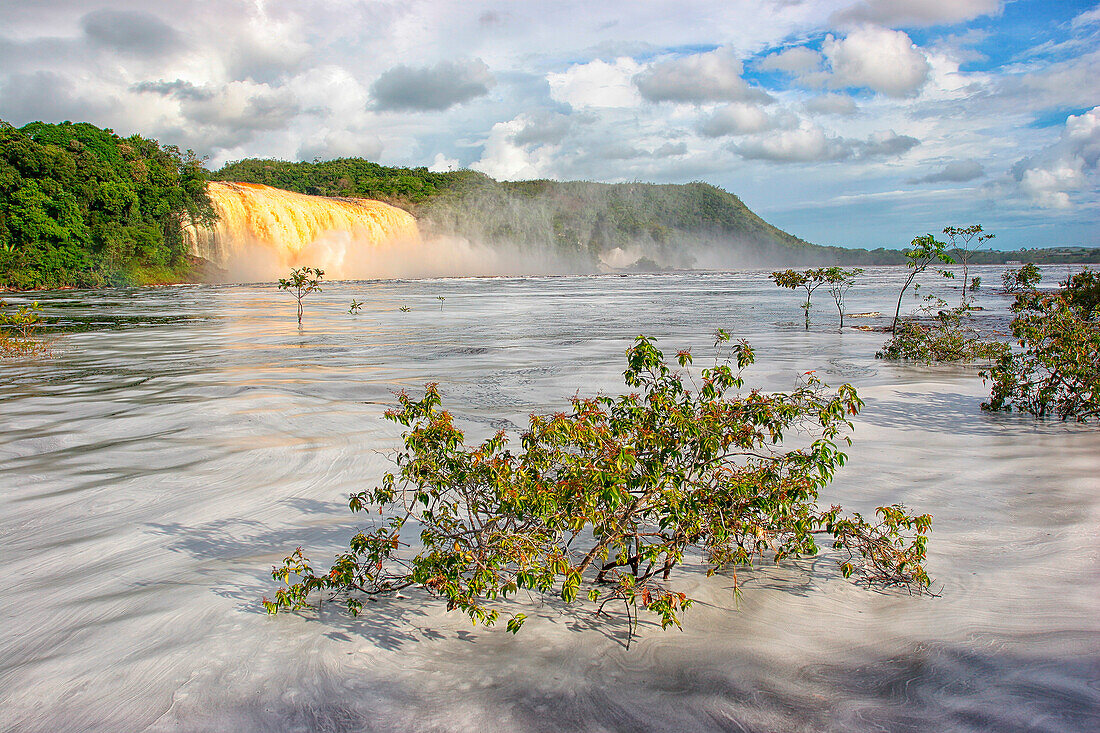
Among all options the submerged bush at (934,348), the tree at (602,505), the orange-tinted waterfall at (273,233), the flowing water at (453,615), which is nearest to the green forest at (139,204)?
the orange-tinted waterfall at (273,233)

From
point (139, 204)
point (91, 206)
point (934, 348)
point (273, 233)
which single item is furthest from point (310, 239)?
point (934, 348)

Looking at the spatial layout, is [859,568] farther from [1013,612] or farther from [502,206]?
[502,206]

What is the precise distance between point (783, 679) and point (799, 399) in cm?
171

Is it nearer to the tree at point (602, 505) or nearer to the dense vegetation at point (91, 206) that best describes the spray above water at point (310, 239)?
the dense vegetation at point (91, 206)

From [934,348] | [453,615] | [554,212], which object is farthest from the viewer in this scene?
[554,212]

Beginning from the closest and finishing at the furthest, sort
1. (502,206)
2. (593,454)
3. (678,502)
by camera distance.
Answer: (678,502) < (593,454) < (502,206)

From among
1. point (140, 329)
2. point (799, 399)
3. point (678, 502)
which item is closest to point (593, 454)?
point (678, 502)

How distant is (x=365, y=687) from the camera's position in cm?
366

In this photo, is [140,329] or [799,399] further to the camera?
[140,329]

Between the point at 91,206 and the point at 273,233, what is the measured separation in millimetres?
15101

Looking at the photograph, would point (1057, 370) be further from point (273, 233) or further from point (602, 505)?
point (273, 233)

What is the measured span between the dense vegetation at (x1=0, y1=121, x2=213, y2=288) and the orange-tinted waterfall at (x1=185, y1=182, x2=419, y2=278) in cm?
190

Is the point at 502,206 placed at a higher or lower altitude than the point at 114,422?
higher

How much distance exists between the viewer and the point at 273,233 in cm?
6612
